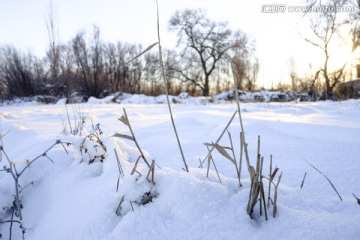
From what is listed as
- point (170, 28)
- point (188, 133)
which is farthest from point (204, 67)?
point (188, 133)

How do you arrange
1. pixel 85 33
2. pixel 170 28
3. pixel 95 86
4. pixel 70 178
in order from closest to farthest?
pixel 70 178, pixel 95 86, pixel 85 33, pixel 170 28

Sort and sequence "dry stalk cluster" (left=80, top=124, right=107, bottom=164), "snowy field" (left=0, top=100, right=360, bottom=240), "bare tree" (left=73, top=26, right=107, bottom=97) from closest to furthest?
"snowy field" (left=0, top=100, right=360, bottom=240) < "dry stalk cluster" (left=80, top=124, right=107, bottom=164) < "bare tree" (left=73, top=26, right=107, bottom=97)

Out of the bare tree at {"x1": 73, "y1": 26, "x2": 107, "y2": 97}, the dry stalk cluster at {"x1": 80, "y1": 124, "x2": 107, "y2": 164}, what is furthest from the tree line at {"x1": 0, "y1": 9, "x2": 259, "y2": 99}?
the dry stalk cluster at {"x1": 80, "y1": 124, "x2": 107, "y2": 164}

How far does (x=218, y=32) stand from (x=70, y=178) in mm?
22346

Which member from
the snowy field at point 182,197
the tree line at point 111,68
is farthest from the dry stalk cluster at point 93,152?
the tree line at point 111,68

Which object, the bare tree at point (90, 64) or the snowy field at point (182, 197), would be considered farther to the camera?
the bare tree at point (90, 64)

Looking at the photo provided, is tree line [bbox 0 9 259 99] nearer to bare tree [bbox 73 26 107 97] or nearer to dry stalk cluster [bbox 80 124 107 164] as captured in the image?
bare tree [bbox 73 26 107 97]

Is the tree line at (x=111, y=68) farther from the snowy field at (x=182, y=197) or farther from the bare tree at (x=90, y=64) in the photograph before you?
the snowy field at (x=182, y=197)

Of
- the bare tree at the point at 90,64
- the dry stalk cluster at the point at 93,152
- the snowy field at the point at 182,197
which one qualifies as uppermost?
the bare tree at the point at 90,64

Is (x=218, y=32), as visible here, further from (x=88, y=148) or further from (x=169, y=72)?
(x=88, y=148)

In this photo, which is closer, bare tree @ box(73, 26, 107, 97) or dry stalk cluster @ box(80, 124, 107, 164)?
dry stalk cluster @ box(80, 124, 107, 164)

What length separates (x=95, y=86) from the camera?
18656 mm

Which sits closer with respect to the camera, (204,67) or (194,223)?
(194,223)

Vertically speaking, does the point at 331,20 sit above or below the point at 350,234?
above
